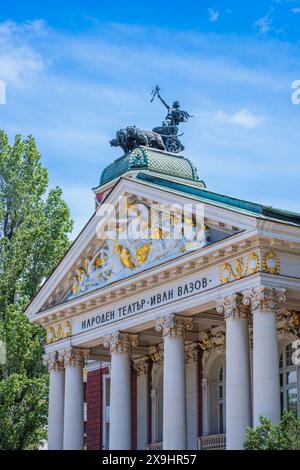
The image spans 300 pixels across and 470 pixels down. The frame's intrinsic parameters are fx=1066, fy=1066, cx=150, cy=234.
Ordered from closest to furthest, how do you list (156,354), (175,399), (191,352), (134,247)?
(175,399) → (134,247) → (191,352) → (156,354)

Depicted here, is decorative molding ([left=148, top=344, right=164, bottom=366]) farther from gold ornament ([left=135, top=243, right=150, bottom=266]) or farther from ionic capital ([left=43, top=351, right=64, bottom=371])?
gold ornament ([left=135, top=243, right=150, bottom=266])

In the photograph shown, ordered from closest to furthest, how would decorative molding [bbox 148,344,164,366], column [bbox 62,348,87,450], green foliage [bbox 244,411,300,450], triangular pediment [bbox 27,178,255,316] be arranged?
green foliage [bbox 244,411,300,450] < triangular pediment [bbox 27,178,255,316] < column [bbox 62,348,87,450] < decorative molding [bbox 148,344,164,366]

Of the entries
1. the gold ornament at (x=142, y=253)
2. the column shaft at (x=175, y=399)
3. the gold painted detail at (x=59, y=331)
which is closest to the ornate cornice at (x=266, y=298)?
the column shaft at (x=175, y=399)

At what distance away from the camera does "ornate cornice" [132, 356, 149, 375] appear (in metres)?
44.1

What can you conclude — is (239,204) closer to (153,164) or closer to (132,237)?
(132,237)

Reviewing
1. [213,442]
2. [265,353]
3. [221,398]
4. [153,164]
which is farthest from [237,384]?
[153,164]

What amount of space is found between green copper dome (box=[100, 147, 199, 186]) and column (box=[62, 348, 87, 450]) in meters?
7.95

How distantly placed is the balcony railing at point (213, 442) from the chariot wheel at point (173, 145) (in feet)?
43.5

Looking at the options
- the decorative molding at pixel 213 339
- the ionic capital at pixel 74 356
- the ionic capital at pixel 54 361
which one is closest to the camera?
the decorative molding at pixel 213 339

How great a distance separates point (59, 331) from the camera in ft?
142

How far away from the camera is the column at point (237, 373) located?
32250mm

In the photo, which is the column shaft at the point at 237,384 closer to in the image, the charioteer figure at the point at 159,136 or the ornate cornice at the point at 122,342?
the ornate cornice at the point at 122,342

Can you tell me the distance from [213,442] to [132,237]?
830cm

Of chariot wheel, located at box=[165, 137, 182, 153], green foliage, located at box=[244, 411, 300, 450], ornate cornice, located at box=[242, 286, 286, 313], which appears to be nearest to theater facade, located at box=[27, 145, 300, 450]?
ornate cornice, located at box=[242, 286, 286, 313]
